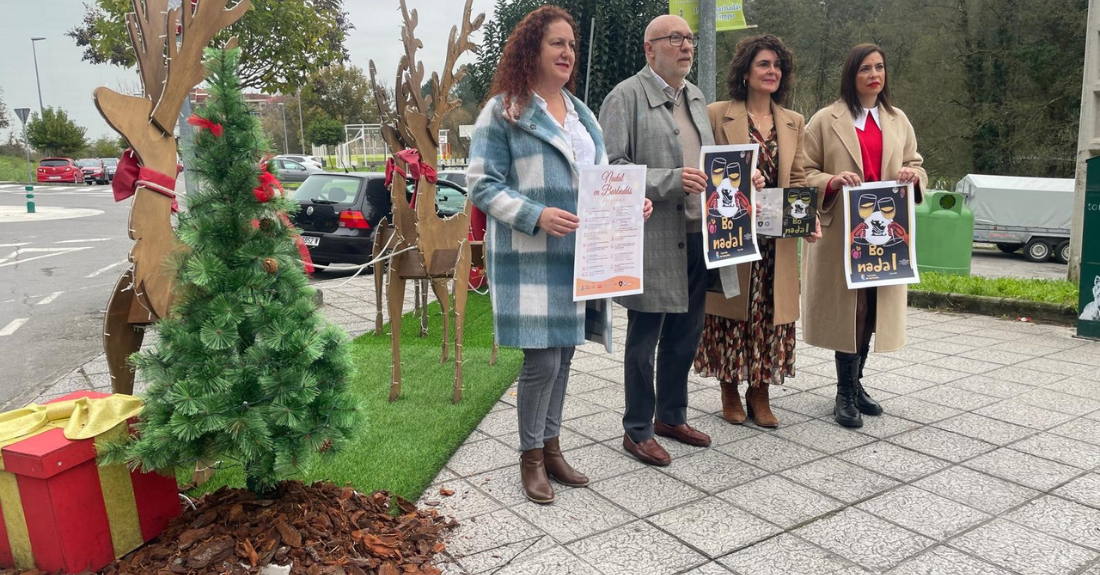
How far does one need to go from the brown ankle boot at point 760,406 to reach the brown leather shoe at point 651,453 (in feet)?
2.73

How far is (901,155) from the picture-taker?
4496 millimetres

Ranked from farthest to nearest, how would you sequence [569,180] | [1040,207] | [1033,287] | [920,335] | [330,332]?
1. [1040,207]
2. [1033,287]
3. [920,335]
4. [569,180]
5. [330,332]

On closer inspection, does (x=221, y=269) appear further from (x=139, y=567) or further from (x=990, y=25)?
(x=990, y=25)

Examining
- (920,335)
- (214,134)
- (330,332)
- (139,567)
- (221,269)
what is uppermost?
(214,134)

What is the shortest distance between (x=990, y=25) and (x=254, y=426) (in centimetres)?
2845

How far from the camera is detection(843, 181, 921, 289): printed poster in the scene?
4348 mm

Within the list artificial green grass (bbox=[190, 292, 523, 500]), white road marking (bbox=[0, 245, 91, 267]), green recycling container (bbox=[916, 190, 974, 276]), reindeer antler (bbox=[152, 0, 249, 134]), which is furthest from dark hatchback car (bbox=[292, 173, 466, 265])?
reindeer antler (bbox=[152, 0, 249, 134])

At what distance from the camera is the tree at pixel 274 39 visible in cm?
948

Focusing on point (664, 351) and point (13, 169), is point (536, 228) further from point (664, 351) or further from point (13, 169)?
point (13, 169)

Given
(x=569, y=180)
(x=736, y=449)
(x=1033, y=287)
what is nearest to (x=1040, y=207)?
(x=1033, y=287)

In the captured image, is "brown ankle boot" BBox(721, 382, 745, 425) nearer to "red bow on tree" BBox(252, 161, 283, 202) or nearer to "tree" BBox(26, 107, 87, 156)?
"red bow on tree" BBox(252, 161, 283, 202)

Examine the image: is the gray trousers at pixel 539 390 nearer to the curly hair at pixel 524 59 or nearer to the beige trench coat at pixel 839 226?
the curly hair at pixel 524 59

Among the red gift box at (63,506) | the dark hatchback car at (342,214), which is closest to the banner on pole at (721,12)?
the dark hatchback car at (342,214)

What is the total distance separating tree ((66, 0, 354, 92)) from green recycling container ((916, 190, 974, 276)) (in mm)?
A: 9062
